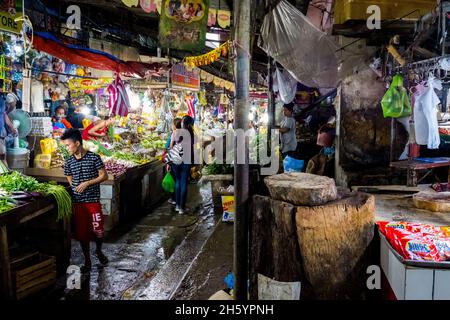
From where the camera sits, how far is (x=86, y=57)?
24.8 ft

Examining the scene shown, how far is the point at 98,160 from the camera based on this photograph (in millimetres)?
5859

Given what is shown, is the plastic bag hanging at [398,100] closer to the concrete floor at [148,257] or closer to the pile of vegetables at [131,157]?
the concrete floor at [148,257]

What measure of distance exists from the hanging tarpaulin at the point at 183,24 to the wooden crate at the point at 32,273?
4.16 metres

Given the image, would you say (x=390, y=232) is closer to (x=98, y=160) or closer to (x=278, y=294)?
(x=278, y=294)

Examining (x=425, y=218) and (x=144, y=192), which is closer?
(x=425, y=218)

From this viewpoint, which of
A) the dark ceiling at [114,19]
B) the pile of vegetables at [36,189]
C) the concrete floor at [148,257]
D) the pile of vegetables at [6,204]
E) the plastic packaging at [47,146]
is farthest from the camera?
the dark ceiling at [114,19]

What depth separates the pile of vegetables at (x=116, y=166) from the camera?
8.03m

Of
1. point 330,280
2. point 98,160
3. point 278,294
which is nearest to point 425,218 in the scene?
point 330,280

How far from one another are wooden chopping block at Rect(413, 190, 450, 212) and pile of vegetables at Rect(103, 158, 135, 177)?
590cm

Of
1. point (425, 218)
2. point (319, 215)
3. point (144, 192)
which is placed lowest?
point (144, 192)

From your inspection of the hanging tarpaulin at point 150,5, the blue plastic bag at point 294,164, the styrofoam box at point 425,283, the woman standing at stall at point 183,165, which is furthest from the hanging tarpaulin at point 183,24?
the styrofoam box at point 425,283

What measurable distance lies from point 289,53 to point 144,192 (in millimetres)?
5180

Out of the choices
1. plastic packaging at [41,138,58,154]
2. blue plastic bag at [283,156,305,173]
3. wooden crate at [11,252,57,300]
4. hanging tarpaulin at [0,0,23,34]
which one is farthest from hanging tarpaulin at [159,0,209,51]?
wooden crate at [11,252,57,300]

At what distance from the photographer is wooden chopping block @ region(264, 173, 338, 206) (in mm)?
3242
